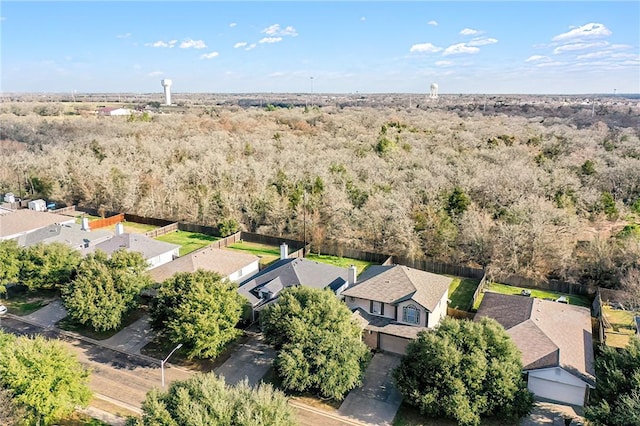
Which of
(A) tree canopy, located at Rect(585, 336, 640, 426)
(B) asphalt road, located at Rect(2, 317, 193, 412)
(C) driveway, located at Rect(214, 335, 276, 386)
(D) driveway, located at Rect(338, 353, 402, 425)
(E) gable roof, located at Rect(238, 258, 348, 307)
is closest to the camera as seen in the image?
(A) tree canopy, located at Rect(585, 336, 640, 426)

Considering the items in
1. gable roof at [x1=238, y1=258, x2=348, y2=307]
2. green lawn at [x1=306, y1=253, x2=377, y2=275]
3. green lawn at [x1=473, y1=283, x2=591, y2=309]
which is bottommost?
green lawn at [x1=473, y1=283, x2=591, y2=309]

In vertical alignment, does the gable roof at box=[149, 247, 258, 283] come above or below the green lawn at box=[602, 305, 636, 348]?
above

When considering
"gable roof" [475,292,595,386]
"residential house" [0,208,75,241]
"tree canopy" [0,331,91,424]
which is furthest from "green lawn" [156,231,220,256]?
"gable roof" [475,292,595,386]

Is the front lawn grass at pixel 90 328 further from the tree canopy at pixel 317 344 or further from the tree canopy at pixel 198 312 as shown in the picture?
the tree canopy at pixel 317 344

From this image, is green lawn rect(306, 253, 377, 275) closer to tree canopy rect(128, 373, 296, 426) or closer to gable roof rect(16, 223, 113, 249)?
gable roof rect(16, 223, 113, 249)

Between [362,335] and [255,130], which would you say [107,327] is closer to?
[362,335]

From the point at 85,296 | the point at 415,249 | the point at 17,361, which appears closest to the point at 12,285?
the point at 85,296

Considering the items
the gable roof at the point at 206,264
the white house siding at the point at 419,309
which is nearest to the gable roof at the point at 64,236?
the gable roof at the point at 206,264
